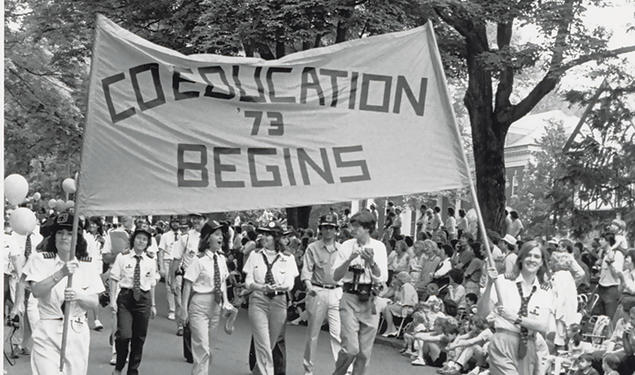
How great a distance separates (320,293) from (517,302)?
5645 mm

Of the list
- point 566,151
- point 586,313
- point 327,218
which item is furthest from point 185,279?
point 566,151

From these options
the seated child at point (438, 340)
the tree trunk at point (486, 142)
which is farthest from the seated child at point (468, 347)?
the tree trunk at point (486, 142)

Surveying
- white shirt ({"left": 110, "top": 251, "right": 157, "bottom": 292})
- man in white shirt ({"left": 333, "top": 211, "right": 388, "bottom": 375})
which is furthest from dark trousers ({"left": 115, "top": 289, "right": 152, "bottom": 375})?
man in white shirt ({"left": 333, "top": 211, "right": 388, "bottom": 375})

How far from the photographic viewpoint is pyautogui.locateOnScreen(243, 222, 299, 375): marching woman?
14289 millimetres

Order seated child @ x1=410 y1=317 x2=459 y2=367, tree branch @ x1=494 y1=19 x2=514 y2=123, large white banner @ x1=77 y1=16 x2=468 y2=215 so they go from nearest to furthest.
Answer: large white banner @ x1=77 y1=16 x2=468 y2=215 < seated child @ x1=410 y1=317 x2=459 y2=367 < tree branch @ x1=494 y1=19 x2=514 y2=123

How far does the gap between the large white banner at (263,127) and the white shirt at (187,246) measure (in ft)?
29.7

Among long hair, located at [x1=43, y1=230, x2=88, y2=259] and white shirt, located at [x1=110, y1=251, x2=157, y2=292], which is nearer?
long hair, located at [x1=43, y1=230, x2=88, y2=259]

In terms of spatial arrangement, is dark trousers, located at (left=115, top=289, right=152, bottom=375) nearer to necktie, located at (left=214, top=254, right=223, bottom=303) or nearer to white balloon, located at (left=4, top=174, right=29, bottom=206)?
necktie, located at (left=214, top=254, right=223, bottom=303)

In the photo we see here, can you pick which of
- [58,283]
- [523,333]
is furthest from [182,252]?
[523,333]

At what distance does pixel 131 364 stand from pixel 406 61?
6128mm

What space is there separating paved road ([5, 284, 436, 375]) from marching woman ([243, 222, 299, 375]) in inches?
77.1

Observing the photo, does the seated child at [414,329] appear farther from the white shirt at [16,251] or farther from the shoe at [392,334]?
the white shirt at [16,251]

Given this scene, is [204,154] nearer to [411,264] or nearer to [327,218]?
[327,218]

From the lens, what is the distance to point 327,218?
15.9 meters
